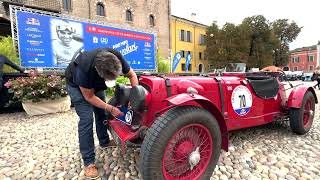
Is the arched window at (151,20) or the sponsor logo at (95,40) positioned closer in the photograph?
the sponsor logo at (95,40)

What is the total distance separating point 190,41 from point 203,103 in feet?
125

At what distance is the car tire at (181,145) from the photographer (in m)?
2.07

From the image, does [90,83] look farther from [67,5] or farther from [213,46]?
[213,46]

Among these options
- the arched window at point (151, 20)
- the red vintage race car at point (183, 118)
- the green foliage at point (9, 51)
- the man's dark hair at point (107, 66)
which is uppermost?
the arched window at point (151, 20)

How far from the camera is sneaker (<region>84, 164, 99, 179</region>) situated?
2584 millimetres

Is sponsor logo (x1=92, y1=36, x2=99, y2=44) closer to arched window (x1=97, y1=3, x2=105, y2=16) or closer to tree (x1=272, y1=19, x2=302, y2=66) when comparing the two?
arched window (x1=97, y1=3, x2=105, y2=16)

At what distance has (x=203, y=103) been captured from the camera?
8.18 ft

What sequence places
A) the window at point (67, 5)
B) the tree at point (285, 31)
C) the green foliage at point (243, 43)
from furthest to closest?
the tree at point (285, 31) → the green foliage at point (243, 43) → the window at point (67, 5)

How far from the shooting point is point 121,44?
1076 cm

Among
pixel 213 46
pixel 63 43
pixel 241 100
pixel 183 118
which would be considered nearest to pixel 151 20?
pixel 213 46

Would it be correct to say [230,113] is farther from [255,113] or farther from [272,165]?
[272,165]

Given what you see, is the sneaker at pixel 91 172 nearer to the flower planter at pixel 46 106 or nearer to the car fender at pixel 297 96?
the car fender at pixel 297 96

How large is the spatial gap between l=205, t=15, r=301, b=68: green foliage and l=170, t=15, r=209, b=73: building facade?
2370 mm

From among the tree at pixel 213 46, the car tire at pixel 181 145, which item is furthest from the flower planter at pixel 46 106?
the tree at pixel 213 46
